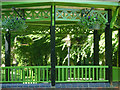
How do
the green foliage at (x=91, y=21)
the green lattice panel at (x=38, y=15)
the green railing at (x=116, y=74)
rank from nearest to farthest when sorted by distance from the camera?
the green foliage at (x=91, y=21), the green lattice panel at (x=38, y=15), the green railing at (x=116, y=74)

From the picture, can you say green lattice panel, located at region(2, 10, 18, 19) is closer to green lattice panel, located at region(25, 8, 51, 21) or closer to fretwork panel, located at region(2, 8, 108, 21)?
fretwork panel, located at region(2, 8, 108, 21)

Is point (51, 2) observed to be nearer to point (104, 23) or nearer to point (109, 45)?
point (104, 23)

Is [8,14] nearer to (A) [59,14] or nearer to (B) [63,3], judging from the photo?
(A) [59,14]

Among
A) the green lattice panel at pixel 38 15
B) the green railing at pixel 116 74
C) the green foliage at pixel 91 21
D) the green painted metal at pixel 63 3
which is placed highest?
the green painted metal at pixel 63 3

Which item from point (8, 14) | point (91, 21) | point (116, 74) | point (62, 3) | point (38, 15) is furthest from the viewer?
point (116, 74)

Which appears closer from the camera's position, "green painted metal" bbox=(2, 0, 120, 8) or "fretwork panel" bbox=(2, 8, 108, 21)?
"green painted metal" bbox=(2, 0, 120, 8)

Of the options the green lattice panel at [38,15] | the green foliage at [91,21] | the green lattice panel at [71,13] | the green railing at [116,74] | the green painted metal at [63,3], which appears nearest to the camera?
the green painted metal at [63,3]

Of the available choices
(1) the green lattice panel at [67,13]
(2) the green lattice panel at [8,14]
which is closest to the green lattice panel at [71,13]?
(1) the green lattice panel at [67,13]

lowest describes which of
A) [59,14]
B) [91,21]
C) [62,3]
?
[91,21]

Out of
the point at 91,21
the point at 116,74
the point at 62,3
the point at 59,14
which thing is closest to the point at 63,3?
the point at 62,3

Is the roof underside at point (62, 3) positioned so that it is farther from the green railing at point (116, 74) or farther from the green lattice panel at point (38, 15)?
the green railing at point (116, 74)

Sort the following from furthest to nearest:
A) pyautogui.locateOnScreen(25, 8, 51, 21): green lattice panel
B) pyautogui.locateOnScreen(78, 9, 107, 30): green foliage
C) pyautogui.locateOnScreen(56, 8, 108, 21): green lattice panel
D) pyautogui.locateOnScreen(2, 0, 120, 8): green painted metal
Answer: pyautogui.locateOnScreen(25, 8, 51, 21): green lattice panel → pyautogui.locateOnScreen(56, 8, 108, 21): green lattice panel → pyautogui.locateOnScreen(78, 9, 107, 30): green foliage → pyautogui.locateOnScreen(2, 0, 120, 8): green painted metal

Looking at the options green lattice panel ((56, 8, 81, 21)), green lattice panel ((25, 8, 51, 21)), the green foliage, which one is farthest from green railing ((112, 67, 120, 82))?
green lattice panel ((25, 8, 51, 21))

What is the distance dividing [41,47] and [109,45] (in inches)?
189
